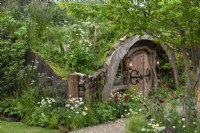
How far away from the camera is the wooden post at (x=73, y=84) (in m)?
7.28

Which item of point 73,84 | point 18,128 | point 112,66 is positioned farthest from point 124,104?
point 18,128

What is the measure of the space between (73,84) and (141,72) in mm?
3280

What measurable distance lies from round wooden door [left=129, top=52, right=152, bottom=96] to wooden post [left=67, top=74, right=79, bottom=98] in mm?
2536

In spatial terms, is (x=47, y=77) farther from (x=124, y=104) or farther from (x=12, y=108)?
(x=124, y=104)

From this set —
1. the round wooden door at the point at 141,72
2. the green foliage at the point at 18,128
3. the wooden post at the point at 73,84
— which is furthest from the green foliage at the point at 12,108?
the round wooden door at the point at 141,72

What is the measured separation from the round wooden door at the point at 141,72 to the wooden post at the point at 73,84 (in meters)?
2.54

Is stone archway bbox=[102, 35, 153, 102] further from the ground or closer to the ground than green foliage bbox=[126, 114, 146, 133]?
further from the ground

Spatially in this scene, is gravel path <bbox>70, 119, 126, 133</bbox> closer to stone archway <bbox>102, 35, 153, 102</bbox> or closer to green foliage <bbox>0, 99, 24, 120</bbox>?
stone archway <bbox>102, 35, 153, 102</bbox>

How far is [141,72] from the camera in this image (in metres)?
10.0

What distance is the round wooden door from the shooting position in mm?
9586

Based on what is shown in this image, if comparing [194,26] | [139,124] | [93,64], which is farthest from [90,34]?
[194,26]

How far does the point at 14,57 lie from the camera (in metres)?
8.17

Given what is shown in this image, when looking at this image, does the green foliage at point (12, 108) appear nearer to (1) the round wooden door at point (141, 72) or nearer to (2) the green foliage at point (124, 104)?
(2) the green foliage at point (124, 104)

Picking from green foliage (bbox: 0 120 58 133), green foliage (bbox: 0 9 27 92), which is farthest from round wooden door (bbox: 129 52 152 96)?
green foliage (bbox: 0 120 58 133)
